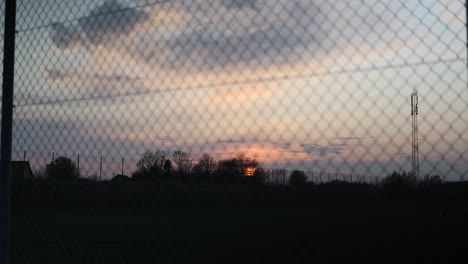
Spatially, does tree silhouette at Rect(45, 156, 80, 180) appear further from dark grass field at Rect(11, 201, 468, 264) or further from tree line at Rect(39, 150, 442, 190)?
tree line at Rect(39, 150, 442, 190)

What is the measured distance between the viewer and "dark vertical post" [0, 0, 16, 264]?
366 centimetres

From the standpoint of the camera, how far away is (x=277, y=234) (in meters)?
14.6

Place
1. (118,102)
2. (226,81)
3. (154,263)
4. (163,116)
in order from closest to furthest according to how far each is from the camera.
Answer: (226,81) → (163,116) → (118,102) → (154,263)

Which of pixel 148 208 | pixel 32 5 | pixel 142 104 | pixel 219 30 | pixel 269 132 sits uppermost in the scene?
pixel 32 5

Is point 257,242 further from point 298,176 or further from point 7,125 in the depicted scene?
point 7,125

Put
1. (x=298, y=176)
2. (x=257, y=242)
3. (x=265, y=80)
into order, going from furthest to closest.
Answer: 1. (x=257, y=242)
2. (x=298, y=176)
3. (x=265, y=80)

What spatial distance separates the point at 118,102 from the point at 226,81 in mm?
903

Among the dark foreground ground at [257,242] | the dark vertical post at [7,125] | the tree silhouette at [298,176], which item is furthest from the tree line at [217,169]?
the dark foreground ground at [257,242]

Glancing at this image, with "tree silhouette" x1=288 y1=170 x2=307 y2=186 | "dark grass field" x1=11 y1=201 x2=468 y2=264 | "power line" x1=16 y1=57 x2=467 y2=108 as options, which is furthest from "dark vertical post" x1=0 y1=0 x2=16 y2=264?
"dark grass field" x1=11 y1=201 x2=468 y2=264

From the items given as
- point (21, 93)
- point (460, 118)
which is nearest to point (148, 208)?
point (21, 93)

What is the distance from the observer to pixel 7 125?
376 centimetres

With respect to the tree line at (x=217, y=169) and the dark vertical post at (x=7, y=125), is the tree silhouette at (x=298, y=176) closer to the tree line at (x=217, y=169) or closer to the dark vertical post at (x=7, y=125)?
the tree line at (x=217, y=169)

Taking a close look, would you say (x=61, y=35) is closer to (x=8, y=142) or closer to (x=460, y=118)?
(x=8, y=142)

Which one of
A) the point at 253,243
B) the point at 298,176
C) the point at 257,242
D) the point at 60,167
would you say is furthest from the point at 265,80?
the point at 60,167
